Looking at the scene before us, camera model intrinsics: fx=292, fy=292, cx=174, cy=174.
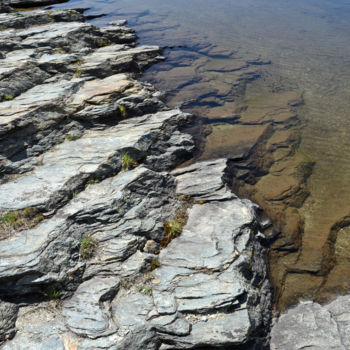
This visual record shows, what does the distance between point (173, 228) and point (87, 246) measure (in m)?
2.00

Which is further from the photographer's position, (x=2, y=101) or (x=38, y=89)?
(x=38, y=89)

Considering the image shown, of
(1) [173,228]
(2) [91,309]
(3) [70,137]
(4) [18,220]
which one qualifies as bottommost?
(2) [91,309]

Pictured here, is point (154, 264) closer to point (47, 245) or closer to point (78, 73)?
point (47, 245)

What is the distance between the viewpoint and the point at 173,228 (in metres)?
6.96

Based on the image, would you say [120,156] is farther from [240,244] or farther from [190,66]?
[190,66]

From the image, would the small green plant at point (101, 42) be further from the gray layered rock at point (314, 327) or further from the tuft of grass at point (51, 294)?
the gray layered rock at point (314, 327)

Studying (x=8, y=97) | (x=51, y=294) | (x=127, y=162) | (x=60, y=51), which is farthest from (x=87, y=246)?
(x=60, y=51)

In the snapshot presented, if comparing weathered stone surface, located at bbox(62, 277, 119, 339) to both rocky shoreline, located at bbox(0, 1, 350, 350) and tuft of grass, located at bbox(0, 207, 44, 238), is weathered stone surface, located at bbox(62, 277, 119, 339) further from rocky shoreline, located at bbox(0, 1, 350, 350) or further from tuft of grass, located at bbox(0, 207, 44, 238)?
tuft of grass, located at bbox(0, 207, 44, 238)

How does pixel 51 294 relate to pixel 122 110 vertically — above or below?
below

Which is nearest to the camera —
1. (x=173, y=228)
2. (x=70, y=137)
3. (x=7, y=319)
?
(x=7, y=319)

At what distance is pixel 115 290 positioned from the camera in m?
5.61

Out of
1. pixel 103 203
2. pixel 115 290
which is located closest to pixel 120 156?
pixel 103 203

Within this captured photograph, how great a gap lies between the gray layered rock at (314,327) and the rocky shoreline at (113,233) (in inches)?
16.2

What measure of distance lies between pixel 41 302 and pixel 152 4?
3645 centimetres
